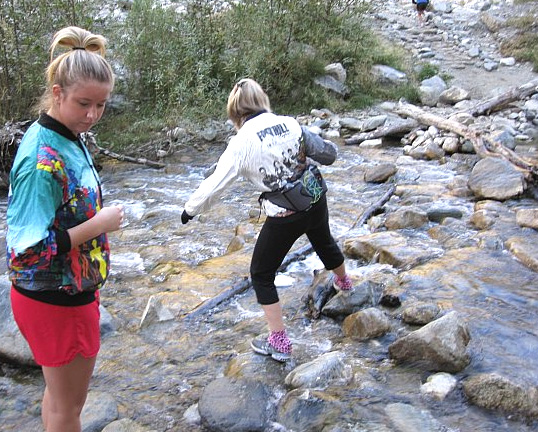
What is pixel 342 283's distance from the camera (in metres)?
4.08

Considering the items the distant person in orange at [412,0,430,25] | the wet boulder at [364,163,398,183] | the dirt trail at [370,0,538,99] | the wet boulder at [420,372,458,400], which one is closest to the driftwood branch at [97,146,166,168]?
the wet boulder at [364,163,398,183]

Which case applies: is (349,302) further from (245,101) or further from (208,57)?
(208,57)

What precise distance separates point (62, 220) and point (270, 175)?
57.3 inches

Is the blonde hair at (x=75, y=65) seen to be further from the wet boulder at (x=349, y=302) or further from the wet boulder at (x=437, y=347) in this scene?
the wet boulder at (x=349, y=302)

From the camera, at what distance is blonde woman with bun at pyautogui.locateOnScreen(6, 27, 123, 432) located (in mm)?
1793

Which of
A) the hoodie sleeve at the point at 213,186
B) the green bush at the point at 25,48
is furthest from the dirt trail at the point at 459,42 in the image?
the hoodie sleeve at the point at 213,186

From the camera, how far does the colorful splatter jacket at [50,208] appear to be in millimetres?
1777

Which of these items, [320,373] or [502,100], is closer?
[320,373]

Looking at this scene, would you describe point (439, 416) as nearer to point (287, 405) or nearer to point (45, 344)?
point (287, 405)

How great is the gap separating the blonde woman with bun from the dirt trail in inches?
519

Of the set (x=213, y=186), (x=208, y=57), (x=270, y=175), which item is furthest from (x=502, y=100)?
(x=213, y=186)

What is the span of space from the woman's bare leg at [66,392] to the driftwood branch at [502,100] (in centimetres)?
1111

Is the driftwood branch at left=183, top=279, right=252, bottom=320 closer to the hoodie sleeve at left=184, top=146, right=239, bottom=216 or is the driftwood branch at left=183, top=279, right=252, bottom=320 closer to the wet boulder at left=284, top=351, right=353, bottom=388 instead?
the wet boulder at left=284, top=351, right=353, bottom=388

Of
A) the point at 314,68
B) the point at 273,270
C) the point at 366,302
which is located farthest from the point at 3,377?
the point at 314,68
